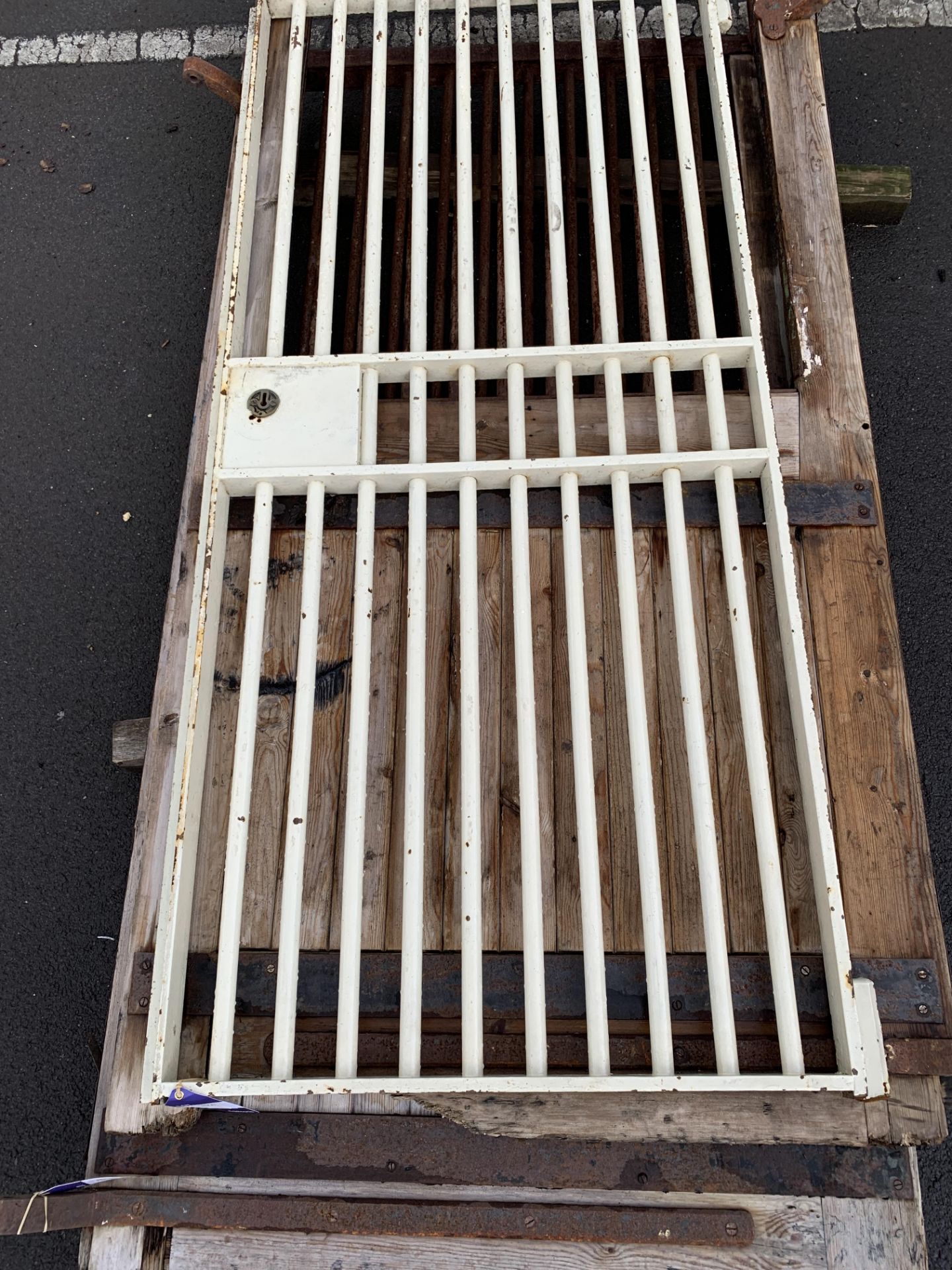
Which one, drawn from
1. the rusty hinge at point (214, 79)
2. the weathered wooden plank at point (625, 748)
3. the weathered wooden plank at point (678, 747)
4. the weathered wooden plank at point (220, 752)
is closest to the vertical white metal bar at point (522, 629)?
the weathered wooden plank at point (625, 748)

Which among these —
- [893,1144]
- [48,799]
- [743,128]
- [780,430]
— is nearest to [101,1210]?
[48,799]

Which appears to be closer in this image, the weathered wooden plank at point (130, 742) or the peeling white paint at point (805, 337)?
the peeling white paint at point (805, 337)

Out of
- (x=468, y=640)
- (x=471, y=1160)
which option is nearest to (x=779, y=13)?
(x=468, y=640)

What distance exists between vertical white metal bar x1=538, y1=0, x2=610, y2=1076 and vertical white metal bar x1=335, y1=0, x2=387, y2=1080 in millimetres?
485

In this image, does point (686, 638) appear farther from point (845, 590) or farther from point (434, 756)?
point (434, 756)

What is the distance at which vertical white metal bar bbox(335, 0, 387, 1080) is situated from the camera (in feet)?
6.02

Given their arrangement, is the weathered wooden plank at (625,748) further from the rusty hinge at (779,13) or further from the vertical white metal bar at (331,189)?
the rusty hinge at (779,13)

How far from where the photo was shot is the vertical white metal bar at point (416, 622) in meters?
1.81

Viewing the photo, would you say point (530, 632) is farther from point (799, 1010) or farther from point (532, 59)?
point (532, 59)

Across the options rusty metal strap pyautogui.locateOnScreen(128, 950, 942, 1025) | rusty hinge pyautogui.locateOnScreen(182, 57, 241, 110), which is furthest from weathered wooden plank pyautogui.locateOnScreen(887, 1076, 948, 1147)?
rusty hinge pyautogui.locateOnScreen(182, 57, 241, 110)

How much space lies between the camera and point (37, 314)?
3430mm

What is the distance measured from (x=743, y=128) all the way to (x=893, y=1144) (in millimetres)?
2888

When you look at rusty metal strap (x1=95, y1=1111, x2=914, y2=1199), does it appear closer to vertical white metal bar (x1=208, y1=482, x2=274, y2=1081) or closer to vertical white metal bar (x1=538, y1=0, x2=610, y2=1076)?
vertical white metal bar (x1=208, y1=482, x2=274, y2=1081)

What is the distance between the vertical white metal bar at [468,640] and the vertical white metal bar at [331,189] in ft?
1.18
